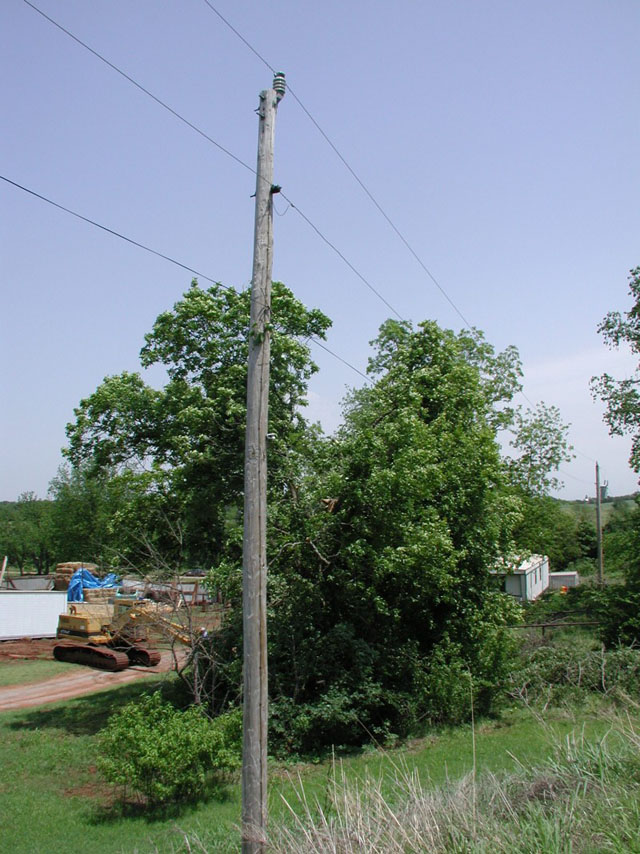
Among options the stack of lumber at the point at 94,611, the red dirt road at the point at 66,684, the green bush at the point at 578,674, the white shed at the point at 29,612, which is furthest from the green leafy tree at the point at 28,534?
the green bush at the point at 578,674

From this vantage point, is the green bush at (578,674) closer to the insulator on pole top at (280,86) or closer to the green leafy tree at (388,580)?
the green leafy tree at (388,580)

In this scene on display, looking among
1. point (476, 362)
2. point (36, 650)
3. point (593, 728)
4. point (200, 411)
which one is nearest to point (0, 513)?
point (36, 650)

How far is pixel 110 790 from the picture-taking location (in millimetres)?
12367

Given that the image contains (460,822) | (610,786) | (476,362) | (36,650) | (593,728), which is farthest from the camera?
(476,362)

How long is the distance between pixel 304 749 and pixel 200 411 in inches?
303

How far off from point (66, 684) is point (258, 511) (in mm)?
17664

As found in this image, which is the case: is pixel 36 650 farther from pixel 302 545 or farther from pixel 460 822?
pixel 460 822

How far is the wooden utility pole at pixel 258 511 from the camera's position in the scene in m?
7.40

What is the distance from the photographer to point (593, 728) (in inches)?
500

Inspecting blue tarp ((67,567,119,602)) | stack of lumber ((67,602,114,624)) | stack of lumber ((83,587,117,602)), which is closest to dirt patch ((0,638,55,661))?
stack of lumber ((67,602,114,624))

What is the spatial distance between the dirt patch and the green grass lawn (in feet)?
33.9

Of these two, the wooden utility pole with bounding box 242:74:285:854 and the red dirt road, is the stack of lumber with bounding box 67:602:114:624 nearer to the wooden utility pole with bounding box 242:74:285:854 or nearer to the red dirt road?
the red dirt road

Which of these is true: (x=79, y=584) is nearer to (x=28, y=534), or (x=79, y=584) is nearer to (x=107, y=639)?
(x=107, y=639)

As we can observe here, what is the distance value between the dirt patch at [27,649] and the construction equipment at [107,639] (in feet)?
3.38
